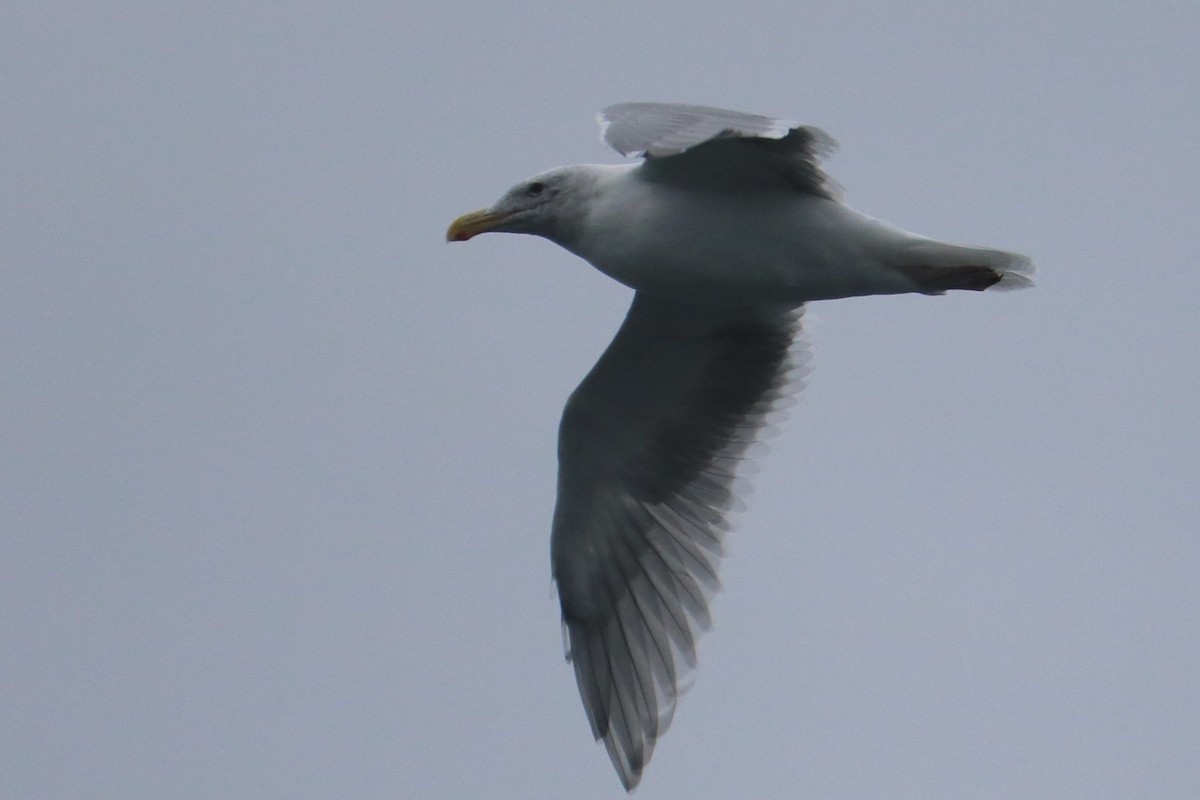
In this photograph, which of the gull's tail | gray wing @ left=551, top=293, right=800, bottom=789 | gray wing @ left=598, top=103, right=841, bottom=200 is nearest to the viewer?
gray wing @ left=598, top=103, right=841, bottom=200

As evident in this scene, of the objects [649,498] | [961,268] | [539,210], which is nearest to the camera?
[961,268]

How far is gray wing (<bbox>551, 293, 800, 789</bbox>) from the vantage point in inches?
339

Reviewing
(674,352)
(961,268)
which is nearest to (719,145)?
(961,268)

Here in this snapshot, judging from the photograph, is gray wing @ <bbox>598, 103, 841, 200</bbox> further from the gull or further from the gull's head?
the gull's head

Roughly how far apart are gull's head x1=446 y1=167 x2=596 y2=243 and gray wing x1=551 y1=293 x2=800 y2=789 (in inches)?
32.0

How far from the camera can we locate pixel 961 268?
751 centimetres

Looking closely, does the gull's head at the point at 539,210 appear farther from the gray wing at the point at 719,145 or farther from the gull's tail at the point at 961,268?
the gull's tail at the point at 961,268

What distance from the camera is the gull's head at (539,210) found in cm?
780

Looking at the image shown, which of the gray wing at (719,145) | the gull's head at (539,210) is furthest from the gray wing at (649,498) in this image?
the gray wing at (719,145)

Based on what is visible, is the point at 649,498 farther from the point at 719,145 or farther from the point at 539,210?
the point at 719,145

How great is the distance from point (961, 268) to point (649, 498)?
2169mm

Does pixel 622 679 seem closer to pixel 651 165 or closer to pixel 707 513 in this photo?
pixel 707 513

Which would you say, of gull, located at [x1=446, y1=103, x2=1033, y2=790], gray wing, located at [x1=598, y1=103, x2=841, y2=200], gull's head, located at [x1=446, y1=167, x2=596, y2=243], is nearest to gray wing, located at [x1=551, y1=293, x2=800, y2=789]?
gull, located at [x1=446, y1=103, x2=1033, y2=790]

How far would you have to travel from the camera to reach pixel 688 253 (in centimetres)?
753
